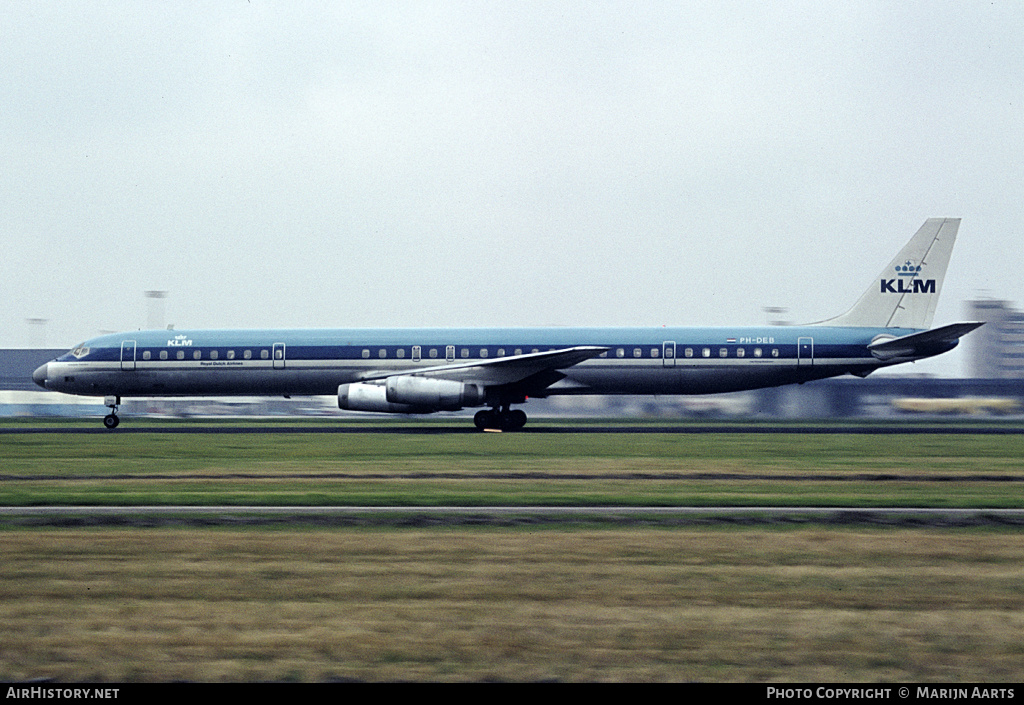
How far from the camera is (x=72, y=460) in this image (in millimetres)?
27000

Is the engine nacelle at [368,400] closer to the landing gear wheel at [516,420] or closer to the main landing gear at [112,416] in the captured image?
the landing gear wheel at [516,420]

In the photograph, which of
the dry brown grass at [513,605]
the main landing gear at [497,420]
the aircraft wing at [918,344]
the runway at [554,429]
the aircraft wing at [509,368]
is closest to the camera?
the dry brown grass at [513,605]

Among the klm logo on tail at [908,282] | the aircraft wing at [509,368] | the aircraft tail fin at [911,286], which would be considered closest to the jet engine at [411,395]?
the aircraft wing at [509,368]

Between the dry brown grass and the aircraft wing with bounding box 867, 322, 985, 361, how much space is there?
91.9ft

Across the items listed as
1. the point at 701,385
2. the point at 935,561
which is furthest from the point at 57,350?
the point at 935,561

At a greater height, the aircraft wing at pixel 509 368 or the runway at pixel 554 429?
the aircraft wing at pixel 509 368

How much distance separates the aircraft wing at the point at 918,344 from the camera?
40.4 meters

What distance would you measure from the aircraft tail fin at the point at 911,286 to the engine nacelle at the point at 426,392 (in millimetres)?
15186

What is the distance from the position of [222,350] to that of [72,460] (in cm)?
1616

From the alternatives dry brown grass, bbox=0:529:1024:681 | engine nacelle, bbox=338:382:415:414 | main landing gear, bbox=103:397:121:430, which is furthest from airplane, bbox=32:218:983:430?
dry brown grass, bbox=0:529:1024:681

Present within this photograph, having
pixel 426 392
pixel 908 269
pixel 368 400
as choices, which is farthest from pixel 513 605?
pixel 908 269

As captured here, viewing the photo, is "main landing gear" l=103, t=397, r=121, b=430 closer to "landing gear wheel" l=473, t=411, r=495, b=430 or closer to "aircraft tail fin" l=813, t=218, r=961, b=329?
"landing gear wheel" l=473, t=411, r=495, b=430

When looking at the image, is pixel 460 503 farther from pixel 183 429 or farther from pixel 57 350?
pixel 57 350
